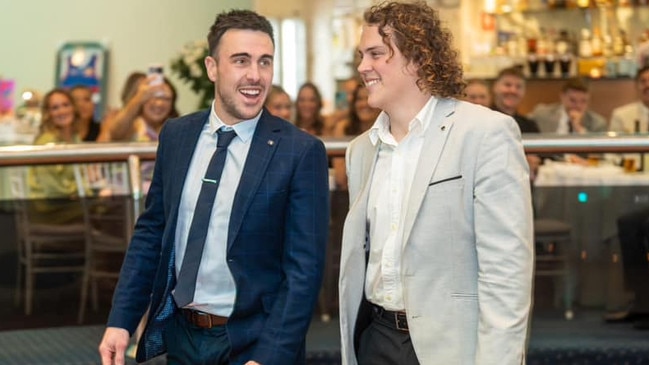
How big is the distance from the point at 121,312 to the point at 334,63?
8.14 metres

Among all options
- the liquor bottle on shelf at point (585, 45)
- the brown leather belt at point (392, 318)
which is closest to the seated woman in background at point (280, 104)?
the liquor bottle on shelf at point (585, 45)

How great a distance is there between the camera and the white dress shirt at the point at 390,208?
9.66 ft

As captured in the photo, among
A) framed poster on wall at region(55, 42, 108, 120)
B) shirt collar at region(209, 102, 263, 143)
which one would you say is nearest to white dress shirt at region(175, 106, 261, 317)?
shirt collar at region(209, 102, 263, 143)

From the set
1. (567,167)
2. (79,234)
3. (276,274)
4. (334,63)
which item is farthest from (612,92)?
(276,274)

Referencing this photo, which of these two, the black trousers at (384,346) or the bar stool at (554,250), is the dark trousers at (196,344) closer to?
the black trousers at (384,346)

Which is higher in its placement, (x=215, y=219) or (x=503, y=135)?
(x=503, y=135)

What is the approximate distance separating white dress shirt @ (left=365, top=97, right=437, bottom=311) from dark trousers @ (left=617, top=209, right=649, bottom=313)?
2594 mm

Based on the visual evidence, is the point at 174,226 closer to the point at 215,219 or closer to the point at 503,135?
the point at 215,219

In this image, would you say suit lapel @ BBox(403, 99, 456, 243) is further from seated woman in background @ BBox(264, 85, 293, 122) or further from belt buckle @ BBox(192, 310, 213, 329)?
seated woman in background @ BBox(264, 85, 293, 122)

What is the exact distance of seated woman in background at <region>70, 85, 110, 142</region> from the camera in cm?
824

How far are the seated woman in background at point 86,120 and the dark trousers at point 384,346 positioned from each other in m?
5.08

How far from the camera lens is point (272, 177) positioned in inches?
127

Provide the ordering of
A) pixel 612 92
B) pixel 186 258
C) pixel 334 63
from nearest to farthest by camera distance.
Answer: pixel 186 258, pixel 612 92, pixel 334 63

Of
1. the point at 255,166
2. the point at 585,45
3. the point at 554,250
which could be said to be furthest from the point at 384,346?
the point at 585,45
